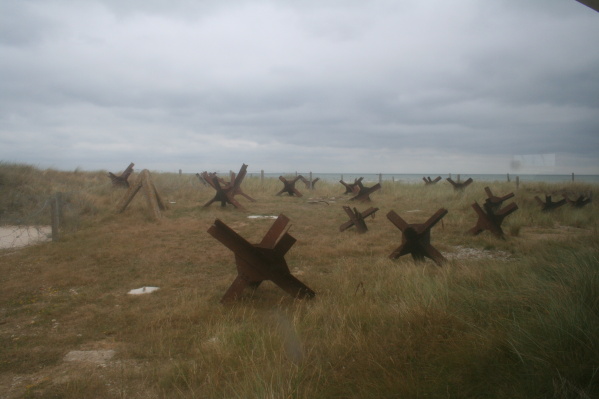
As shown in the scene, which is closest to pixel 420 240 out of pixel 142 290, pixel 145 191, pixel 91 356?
pixel 142 290

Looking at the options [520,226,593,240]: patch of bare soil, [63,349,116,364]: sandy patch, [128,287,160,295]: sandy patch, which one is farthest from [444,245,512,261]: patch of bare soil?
[63,349,116,364]: sandy patch

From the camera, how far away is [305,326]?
371 cm

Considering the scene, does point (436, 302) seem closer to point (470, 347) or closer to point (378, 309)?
point (378, 309)

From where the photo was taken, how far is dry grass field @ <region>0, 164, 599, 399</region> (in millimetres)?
2459

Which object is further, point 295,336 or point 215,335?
point 215,335

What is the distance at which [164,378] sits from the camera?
2.90 m

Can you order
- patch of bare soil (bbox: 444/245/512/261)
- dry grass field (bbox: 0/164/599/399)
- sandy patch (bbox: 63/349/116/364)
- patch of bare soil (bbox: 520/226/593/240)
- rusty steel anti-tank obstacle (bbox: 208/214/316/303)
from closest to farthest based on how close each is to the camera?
dry grass field (bbox: 0/164/599/399) < sandy patch (bbox: 63/349/116/364) < rusty steel anti-tank obstacle (bbox: 208/214/316/303) < patch of bare soil (bbox: 444/245/512/261) < patch of bare soil (bbox: 520/226/593/240)

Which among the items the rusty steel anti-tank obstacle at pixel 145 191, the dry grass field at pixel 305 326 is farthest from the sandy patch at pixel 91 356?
the rusty steel anti-tank obstacle at pixel 145 191

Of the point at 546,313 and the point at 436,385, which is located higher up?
the point at 546,313

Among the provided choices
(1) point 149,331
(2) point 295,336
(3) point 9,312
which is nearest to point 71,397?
(1) point 149,331

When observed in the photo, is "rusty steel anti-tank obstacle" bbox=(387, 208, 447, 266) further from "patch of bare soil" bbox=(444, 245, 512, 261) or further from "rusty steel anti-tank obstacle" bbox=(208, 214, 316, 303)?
"rusty steel anti-tank obstacle" bbox=(208, 214, 316, 303)

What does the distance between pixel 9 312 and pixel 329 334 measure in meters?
3.84

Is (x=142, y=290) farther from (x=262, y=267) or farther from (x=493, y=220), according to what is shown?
(x=493, y=220)

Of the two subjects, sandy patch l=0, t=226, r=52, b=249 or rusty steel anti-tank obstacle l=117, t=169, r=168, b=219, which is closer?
sandy patch l=0, t=226, r=52, b=249
